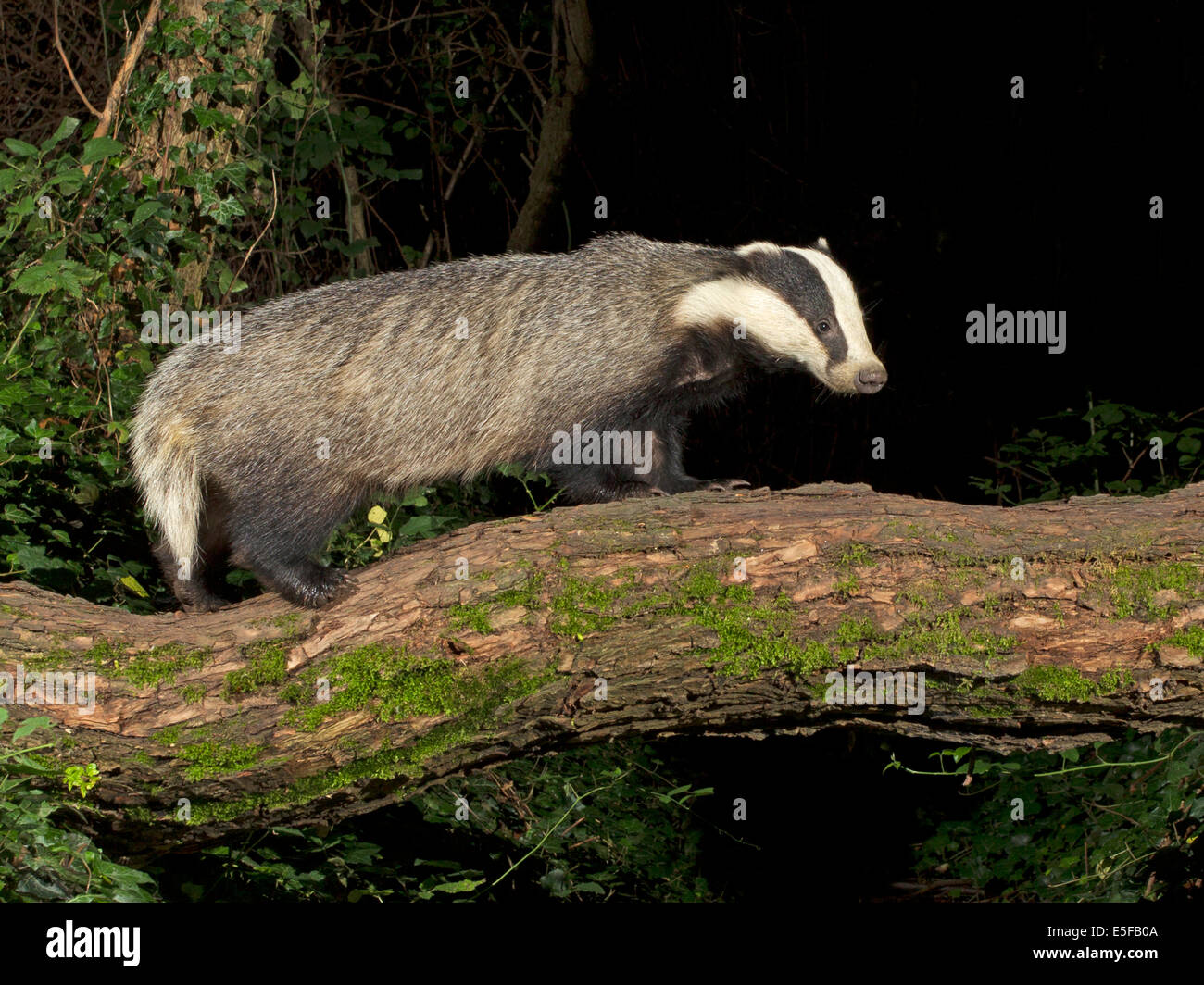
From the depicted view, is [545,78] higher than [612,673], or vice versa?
[545,78]

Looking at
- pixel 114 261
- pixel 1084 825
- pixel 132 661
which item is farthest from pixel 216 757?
pixel 1084 825

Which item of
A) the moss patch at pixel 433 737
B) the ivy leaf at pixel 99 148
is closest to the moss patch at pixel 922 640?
the moss patch at pixel 433 737

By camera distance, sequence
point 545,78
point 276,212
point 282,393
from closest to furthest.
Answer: point 282,393 < point 276,212 < point 545,78

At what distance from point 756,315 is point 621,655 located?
200 centimetres

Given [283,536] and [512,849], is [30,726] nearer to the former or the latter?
[283,536]

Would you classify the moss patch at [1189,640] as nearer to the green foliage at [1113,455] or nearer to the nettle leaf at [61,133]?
the green foliage at [1113,455]

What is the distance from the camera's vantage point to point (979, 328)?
848cm

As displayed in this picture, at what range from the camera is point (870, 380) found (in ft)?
16.9

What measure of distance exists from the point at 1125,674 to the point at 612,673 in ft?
4.89

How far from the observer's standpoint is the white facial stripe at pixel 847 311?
17.1ft

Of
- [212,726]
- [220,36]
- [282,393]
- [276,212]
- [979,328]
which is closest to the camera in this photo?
[212,726]

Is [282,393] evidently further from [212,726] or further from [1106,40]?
[1106,40]

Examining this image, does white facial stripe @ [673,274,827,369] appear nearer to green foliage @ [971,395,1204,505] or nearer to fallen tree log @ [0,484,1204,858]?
fallen tree log @ [0,484,1204,858]

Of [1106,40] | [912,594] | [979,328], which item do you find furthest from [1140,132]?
[912,594]
